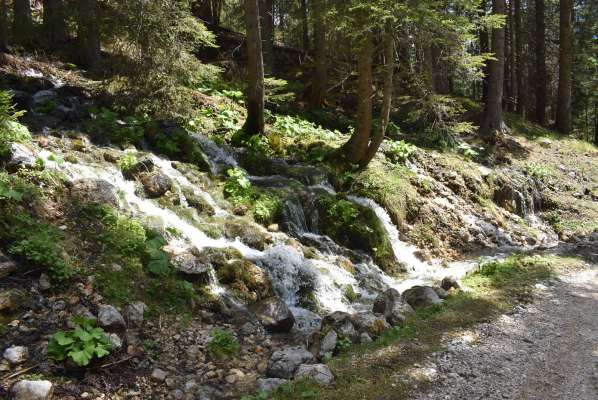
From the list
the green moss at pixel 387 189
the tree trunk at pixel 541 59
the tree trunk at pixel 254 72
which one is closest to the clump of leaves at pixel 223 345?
Answer: the green moss at pixel 387 189

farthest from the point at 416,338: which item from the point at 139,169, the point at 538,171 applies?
the point at 538,171

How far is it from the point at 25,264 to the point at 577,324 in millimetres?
7712

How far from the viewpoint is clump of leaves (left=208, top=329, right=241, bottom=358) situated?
5.93 metres

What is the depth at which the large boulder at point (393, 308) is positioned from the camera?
7.11 m

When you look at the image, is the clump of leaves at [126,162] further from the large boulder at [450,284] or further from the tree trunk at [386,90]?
the large boulder at [450,284]

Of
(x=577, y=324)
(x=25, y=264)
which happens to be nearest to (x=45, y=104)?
(x=25, y=264)

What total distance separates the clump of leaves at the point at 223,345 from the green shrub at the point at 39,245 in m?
2.05

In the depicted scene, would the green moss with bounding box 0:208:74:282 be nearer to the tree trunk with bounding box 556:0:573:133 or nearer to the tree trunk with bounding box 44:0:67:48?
the tree trunk with bounding box 44:0:67:48

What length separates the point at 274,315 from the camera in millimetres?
6988

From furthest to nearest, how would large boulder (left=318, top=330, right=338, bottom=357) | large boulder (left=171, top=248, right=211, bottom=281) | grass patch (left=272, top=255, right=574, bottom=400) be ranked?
large boulder (left=171, top=248, right=211, bottom=281) → large boulder (left=318, top=330, right=338, bottom=357) → grass patch (left=272, top=255, right=574, bottom=400)

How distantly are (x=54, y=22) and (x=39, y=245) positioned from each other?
A: 988 centimetres

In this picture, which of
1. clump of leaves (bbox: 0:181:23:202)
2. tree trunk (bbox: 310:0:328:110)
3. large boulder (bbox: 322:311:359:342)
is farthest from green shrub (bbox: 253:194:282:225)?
tree trunk (bbox: 310:0:328:110)

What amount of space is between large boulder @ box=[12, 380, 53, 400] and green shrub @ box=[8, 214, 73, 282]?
1.76 metres

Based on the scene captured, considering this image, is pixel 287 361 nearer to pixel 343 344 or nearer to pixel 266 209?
pixel 343 344
